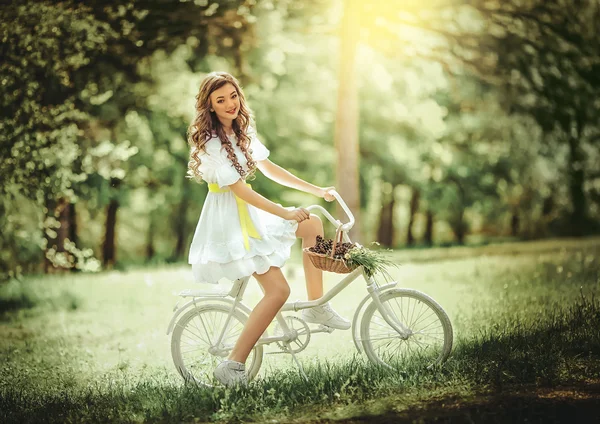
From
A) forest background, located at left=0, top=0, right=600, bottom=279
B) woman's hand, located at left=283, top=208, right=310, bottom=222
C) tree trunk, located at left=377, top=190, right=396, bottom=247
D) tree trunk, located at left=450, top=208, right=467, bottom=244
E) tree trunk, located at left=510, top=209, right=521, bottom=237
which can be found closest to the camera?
woman's hand, located at left=283, top=208, right=310, bottom=222

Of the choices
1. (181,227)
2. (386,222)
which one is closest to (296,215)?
(181,227)

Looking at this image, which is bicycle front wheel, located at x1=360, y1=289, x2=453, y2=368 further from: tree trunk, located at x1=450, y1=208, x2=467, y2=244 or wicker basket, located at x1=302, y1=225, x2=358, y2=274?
tree trunk, located at x1=450, y1=208, x2=467, y2=244

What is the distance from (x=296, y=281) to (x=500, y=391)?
5919 millimetres

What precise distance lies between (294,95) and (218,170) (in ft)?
37.1

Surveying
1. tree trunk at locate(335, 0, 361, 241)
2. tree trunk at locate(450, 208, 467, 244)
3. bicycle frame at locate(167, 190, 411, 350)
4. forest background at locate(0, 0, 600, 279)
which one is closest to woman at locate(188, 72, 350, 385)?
bicycle frame at locate(167, 190, 411, 350)

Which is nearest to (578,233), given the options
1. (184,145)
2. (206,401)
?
(184,145)

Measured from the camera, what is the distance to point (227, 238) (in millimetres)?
4977

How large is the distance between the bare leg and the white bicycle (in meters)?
0.11

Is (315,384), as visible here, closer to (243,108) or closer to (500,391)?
(500,391)

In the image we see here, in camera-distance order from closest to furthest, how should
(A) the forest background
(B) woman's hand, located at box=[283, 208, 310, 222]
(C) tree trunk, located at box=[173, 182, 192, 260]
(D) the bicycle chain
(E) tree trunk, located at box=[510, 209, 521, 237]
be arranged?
(B) woman's hand, located at box=[283, 208, 310, 222], (D) the bicycle chain, (A) the forest background, (C) tree trunk, located at box=[173, 182, 192, 260], (E) tree trunk, located at box=[510, 209, 521, 237]

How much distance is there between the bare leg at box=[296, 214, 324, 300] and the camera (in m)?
5.12

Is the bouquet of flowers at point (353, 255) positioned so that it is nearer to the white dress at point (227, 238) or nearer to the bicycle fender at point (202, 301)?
the white dress at point (227, 238)

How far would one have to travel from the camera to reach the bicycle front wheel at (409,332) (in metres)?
5.00

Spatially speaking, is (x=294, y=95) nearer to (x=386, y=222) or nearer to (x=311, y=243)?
(x=386, y=222)
